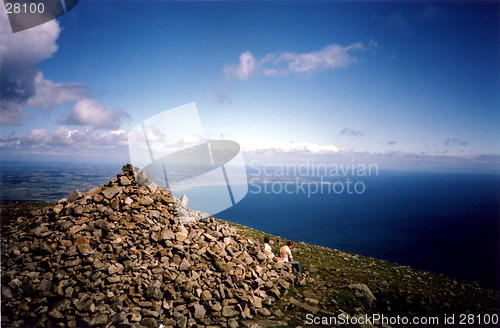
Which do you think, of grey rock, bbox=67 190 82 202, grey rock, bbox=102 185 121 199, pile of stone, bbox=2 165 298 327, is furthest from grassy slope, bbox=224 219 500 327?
grey rock, bbox=67 190 82 202

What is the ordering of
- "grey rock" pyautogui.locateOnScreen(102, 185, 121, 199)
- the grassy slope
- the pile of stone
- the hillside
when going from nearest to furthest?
the pile of stone, the hillside, the grassy slope, "grey rock" pyautogui.locateOnScreen(102, 185, 121, 199)

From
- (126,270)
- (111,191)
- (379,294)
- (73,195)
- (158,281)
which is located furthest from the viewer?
(379,294)

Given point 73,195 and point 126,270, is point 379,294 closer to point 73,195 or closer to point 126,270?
point 126,270

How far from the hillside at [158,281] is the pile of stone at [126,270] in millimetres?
39

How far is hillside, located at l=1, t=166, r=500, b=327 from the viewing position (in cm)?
891

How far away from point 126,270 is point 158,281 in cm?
154

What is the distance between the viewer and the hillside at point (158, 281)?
29.2ft

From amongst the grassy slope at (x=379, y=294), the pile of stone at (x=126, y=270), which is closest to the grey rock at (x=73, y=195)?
the pile of stone at (x=126, y=270)

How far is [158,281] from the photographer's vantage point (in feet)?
31.8

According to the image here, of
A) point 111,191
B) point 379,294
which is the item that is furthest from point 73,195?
point 379,294

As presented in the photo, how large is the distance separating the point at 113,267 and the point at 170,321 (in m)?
3.29

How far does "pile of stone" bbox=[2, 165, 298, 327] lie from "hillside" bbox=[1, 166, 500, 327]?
0.04 metres

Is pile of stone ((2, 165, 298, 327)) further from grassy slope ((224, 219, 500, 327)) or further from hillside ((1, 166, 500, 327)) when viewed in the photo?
grassy slope ((224, 219, 500, 327))

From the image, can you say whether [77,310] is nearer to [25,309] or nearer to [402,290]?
[25,309]
